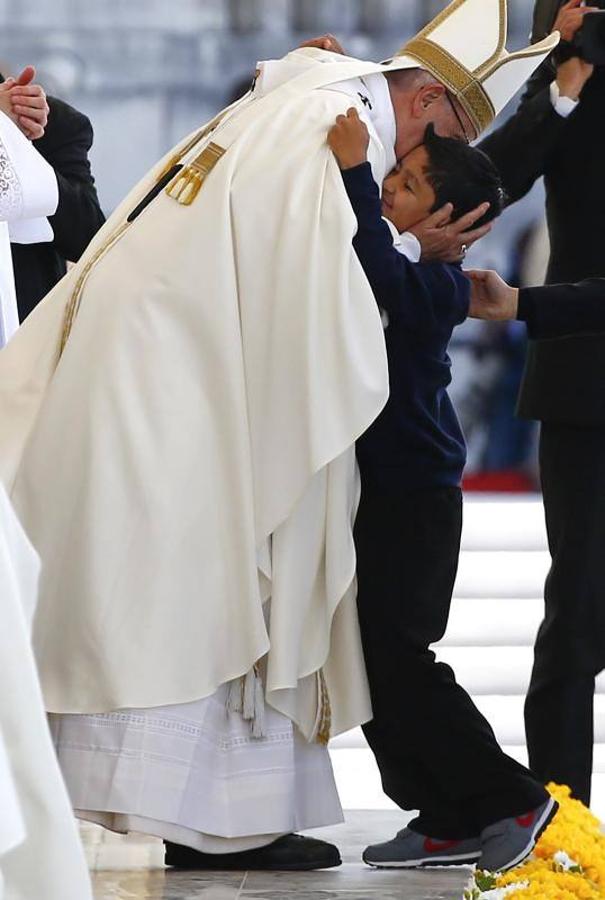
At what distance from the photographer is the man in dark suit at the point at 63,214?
4477 mm

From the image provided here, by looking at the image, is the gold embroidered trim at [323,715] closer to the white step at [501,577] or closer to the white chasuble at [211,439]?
the white chasuble at [211,439]

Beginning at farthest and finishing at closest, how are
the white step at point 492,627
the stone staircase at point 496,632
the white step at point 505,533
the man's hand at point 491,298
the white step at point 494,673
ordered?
the white step at point 505,533
the white step at point 492,627
the white step at point 494,673
the stone staircase at point 496,632
the man's hand at point 491,298

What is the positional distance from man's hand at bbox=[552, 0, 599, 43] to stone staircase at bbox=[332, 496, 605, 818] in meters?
2.08

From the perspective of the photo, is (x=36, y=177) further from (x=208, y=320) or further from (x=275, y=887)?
(x=275, y=887)

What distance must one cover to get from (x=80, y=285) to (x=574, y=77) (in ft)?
4.08

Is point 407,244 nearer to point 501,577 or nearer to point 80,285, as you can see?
point 80,285

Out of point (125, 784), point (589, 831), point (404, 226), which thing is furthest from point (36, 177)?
point (589, 831)

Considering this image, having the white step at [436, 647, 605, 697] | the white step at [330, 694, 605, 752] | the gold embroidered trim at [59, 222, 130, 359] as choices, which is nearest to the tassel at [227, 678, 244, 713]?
the gold embroidered trim at [59, 222, 130, 359]

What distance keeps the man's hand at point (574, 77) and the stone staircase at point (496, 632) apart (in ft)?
6.41

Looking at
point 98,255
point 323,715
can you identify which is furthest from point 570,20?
point 323,715

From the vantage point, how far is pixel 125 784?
3.21 metres

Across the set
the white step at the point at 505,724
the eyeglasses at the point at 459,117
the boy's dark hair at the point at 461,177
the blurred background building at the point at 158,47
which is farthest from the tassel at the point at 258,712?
the blurred background building at the point at 158,47

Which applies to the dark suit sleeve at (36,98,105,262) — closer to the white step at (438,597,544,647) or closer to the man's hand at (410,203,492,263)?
the man's hand at (410,203,492,263)

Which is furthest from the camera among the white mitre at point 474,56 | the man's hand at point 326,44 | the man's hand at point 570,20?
the man's hand at point 570,20
